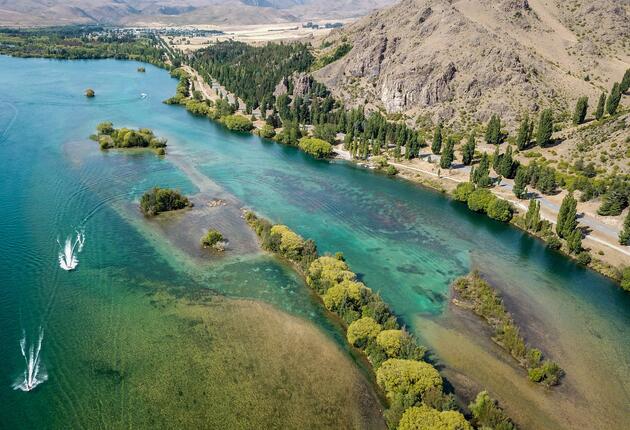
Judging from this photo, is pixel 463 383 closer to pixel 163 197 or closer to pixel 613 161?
pixel 163 197

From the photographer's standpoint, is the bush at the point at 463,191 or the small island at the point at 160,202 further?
the bush at the point at 463,191

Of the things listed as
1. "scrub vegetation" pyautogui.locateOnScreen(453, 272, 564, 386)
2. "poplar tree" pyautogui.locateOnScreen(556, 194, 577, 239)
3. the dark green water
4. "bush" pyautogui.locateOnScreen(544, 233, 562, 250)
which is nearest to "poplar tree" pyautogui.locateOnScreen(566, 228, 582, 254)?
"poplar tree" pyautogui.locateOnScreen(556, 194, 577, 239)

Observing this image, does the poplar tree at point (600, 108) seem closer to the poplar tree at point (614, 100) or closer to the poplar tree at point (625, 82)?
the poplar tree at point (614, 100)

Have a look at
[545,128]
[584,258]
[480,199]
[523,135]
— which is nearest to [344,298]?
[584,258]

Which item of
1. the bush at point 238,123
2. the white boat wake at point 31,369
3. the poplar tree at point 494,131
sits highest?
the poplar tree at point 494,131

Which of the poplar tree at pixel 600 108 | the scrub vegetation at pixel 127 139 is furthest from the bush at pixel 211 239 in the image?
the poplar tree at pixel 600 108

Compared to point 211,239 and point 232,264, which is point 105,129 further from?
point 232,264

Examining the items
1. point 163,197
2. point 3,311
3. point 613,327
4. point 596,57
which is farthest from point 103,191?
point 596,57
